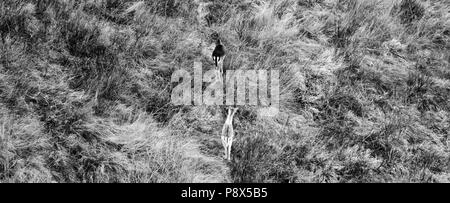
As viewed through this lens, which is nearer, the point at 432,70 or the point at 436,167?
the point at 436,167

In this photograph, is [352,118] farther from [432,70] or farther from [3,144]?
[3,144]

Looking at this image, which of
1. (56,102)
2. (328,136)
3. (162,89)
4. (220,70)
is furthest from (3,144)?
(328,136)

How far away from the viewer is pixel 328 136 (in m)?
3.75

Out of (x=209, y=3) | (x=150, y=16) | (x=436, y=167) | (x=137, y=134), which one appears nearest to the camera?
(x=137, y=134)

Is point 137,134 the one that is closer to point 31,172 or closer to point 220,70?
point 31,172

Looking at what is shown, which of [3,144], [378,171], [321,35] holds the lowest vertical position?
[378,171]

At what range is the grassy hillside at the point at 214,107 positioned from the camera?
3258 mm

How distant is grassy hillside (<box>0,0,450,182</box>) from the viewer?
3.26 m

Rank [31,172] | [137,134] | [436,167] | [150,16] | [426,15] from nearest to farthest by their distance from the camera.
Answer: [31,172], [137,134], [436,167], [150,16], [426,15]

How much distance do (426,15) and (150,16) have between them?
348cm

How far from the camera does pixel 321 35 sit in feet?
15.6

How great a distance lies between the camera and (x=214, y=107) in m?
3.83

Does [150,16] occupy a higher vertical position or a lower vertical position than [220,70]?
higher

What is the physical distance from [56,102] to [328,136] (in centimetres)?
242
